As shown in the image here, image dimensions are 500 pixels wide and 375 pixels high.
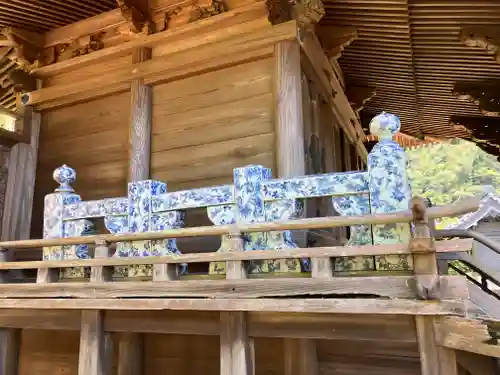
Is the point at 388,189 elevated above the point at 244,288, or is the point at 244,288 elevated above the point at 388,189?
the point at 388,189

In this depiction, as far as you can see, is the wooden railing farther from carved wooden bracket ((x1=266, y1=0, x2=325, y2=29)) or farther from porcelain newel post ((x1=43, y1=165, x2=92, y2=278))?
carved wooden bracket ((x1=266, y1=0, x2=325, y2=29))

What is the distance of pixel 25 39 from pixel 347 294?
17.6 ft

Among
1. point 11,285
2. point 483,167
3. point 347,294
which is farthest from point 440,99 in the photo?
point 483,167

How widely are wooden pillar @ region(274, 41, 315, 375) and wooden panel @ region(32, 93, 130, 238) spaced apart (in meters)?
2.04

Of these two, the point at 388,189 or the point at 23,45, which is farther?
the point at 23,45

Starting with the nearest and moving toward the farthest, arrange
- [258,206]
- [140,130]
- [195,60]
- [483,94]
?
1. [258,206]
2. [195,60]
3. [140,130]
4. [483,94]

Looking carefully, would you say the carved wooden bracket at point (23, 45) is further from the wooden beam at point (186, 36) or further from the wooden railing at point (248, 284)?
the wooden railing at point (248, 284)

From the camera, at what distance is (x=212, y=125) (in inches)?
193

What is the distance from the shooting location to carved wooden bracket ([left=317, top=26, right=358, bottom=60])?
529 cm

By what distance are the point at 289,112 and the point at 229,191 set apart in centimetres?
121

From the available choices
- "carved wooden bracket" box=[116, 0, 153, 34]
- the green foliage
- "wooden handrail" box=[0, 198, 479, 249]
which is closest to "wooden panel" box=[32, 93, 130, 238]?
A: "carved wooden bracket" box=[116, 0, 153, 34]

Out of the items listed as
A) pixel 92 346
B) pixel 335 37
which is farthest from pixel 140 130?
pixel 335 37

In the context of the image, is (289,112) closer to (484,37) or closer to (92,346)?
(484,37)

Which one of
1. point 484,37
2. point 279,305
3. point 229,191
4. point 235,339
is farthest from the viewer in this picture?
point 484,37
